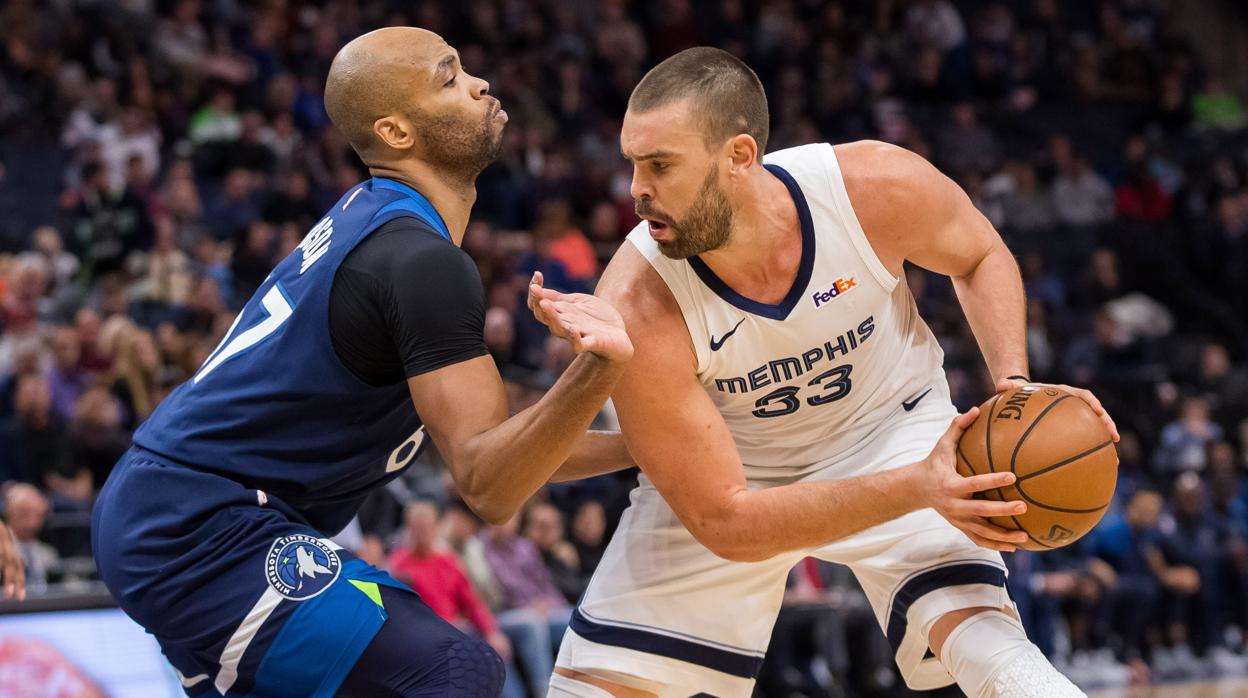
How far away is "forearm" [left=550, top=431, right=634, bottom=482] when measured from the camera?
4348 millimetres

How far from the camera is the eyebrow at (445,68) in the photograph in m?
3.59

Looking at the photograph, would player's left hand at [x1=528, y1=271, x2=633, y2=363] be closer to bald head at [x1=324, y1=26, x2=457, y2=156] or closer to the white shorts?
bald head at [x1=324, y1=26, x2=457, y2=156]

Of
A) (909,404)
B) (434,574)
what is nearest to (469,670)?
(909,404)

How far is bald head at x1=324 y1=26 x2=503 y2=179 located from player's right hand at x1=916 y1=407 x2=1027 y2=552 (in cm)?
134

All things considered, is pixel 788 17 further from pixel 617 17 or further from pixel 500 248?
pixel 500 248

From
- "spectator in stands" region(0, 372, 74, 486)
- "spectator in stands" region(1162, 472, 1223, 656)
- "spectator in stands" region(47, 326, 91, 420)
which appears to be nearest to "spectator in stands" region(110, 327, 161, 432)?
"spectator in stands" region(47, 326, 91, 420)

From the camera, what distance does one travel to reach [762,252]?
159 inches

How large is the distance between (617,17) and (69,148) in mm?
6856

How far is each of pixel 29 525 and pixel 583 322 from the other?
5.60 m

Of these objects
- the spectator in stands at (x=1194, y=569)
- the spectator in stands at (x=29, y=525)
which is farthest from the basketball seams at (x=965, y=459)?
the spectator in stands at (x=1194, y=569)

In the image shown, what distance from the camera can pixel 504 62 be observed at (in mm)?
14844

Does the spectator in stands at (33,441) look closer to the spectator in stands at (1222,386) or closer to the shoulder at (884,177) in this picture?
the shoulder at (884,177)

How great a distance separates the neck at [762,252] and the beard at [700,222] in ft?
0.37

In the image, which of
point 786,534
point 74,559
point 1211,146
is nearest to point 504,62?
point 74,559
